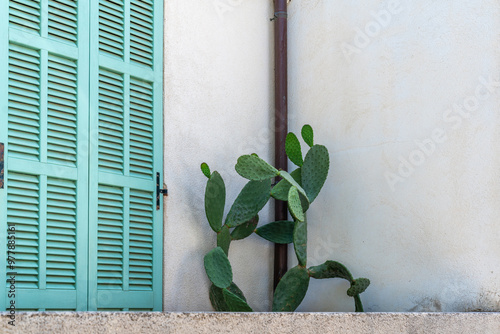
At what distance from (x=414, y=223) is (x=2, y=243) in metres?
2.15

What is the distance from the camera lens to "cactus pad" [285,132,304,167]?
4.57 m

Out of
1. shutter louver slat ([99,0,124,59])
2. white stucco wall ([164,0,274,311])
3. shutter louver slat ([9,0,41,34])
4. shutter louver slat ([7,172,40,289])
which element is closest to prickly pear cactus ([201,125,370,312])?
white stucco wall ([164,0,274,311])

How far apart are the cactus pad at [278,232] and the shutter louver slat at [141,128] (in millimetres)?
764

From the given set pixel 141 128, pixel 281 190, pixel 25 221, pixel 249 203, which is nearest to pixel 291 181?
pixel 281 190

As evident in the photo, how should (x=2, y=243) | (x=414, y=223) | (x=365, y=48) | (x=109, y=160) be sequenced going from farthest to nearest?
1. (x=365, y=48)
2. (x=414, y=223)
3. (x=109, y=160)
4. (x=2, y=243)

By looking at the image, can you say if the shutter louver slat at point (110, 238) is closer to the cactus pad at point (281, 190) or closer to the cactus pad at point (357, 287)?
the cactus pad at point (281, 190)

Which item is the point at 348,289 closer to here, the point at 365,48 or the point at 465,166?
the point at 465,166

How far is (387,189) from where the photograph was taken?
14.8ft

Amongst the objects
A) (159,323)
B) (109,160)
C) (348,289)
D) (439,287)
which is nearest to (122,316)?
(159,323)

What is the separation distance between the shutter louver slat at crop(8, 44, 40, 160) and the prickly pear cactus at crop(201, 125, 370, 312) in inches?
38.8

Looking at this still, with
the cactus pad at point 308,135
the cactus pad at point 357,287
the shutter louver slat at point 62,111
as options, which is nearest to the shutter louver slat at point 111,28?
the shutter louver slat at point 62,111

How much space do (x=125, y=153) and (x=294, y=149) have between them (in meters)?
1.00

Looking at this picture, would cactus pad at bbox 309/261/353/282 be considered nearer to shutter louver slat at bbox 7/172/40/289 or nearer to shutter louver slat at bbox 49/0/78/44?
shutter louver slat at bbox 7/172/40/289

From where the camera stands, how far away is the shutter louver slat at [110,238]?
3.95 metres
